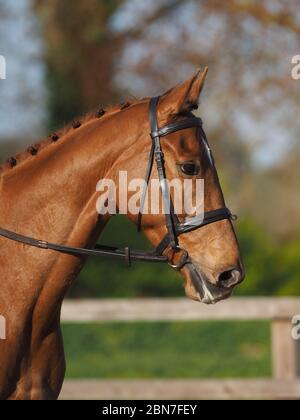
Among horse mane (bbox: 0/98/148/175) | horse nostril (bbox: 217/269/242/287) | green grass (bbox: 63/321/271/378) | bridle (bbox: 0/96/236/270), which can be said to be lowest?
horse nostril (bbox: 217/269/242/287)

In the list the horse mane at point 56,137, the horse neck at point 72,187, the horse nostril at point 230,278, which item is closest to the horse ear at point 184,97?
the horse neck at point 72,187

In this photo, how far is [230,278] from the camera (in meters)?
3.44

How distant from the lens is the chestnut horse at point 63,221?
3553mm

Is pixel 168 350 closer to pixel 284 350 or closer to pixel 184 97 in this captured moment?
pixel 284 350

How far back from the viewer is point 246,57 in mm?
12148

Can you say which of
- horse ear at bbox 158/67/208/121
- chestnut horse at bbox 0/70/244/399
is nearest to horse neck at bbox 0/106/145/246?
chestnut horse at bbox 0/70/244/399

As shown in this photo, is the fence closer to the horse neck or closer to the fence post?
the fence post

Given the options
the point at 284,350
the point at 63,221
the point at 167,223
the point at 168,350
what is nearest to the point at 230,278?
the point at 167,223

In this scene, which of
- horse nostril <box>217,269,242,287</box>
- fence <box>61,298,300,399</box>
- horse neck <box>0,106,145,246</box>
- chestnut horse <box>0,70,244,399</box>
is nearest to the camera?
horse nostril <box>217,269,242,287</box>

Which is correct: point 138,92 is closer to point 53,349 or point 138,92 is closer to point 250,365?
point 250,365

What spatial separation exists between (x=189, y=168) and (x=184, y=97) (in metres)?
0.34

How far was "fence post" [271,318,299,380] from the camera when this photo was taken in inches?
295

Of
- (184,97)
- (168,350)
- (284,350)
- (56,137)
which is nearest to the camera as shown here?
(184,97)

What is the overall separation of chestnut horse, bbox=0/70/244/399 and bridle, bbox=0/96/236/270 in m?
0.03
